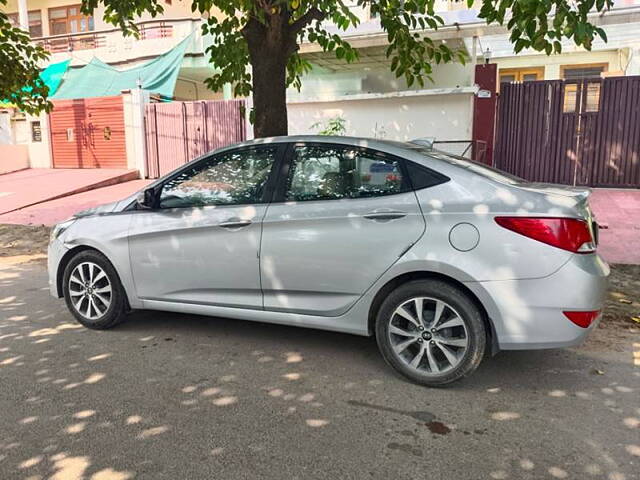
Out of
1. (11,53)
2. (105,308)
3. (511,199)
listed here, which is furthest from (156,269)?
(11,53)

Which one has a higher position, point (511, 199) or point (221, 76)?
point (221, 76)

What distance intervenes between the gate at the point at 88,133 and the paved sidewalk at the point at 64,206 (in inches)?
77.9

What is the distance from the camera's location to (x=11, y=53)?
9.09 m

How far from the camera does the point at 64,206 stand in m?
13.2

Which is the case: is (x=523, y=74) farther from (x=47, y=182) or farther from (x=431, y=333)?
(x=431, y=333)

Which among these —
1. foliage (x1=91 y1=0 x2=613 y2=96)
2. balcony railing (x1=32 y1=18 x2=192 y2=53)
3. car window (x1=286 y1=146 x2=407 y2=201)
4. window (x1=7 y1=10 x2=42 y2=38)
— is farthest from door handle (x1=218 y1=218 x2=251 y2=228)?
window (x1=7 y1=10 x2=42 y2=38)

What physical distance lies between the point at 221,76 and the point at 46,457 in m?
6.51

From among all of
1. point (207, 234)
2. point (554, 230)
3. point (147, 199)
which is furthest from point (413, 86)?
point (554, 230)

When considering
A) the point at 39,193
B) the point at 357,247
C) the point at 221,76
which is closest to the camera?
the point at 357,247

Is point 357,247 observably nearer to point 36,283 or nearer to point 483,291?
point 483,291

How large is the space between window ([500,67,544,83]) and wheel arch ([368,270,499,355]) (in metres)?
15.1

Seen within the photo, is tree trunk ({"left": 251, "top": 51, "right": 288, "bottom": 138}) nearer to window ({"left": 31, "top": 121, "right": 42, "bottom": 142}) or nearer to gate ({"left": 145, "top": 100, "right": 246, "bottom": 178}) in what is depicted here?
gate ({"left": 145, "top": 100, "right": 246, "bottom": 178})

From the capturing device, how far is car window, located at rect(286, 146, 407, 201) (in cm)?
387

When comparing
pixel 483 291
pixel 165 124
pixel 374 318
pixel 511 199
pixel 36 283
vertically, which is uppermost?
pixel 165 124
